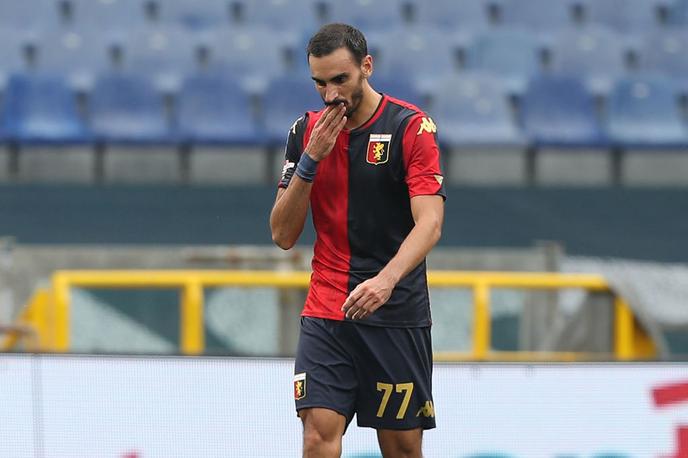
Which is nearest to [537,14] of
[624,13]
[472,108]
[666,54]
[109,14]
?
[624,13]

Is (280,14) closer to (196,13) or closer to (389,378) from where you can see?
(196,13)

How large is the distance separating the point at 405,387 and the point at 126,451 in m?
1.74

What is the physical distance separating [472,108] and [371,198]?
7.39 meters

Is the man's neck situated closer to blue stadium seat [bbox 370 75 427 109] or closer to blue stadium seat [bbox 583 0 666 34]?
blue stadium seat [bbox 370 75 427 109]

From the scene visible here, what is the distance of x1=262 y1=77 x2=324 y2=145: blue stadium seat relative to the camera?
10.5 meters

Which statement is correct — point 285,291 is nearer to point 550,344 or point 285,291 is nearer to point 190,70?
point 550,344

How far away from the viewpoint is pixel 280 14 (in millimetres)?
12023

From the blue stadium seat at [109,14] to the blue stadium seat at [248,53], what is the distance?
830 millimetres

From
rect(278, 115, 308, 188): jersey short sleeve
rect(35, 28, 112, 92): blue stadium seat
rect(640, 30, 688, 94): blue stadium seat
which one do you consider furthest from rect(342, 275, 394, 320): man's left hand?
rect(640, 30, 688, 94): blue stadium seat

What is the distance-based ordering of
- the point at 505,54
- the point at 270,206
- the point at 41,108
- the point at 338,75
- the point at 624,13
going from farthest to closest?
the point at 624,13 < the point at 505,54 < the point at 41,108 < the point at 270,206 < the point at 338,75

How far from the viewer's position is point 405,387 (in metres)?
3.76

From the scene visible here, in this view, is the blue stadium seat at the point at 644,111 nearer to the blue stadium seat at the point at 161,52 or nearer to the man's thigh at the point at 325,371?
the blue stadium seat at the point at 161,52

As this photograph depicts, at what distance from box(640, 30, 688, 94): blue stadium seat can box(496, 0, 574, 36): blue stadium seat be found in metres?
0.84

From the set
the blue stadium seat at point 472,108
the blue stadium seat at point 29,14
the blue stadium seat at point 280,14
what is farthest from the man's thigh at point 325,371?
the blue stadium seat at point 29,14
